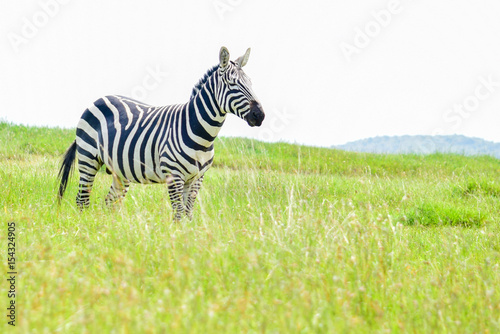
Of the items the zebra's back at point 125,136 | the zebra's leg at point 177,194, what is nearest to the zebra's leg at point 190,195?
the zebra's leg at point 177,194

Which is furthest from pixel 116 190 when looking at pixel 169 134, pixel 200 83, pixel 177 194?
pixel 200 83

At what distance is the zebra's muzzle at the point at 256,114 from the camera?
5.04m

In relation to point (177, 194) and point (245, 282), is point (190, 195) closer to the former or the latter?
point (177, 194)

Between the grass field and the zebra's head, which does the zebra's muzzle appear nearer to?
the zebra's head

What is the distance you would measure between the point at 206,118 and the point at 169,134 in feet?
1.76

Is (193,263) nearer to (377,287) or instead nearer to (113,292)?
(113,292)

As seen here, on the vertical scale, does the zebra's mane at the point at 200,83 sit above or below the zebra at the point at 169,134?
above

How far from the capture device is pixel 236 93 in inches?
205

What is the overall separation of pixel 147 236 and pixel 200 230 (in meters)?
0.57

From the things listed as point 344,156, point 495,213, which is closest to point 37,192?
point 495,213

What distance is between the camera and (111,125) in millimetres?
6520

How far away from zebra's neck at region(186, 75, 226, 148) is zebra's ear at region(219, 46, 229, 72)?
190 millimetres

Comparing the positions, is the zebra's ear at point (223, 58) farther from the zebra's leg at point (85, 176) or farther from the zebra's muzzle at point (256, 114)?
the zebra's leg at point (85, 176)

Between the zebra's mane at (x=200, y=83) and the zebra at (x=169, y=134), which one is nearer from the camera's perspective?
the zebra at (x=169, y=134)
